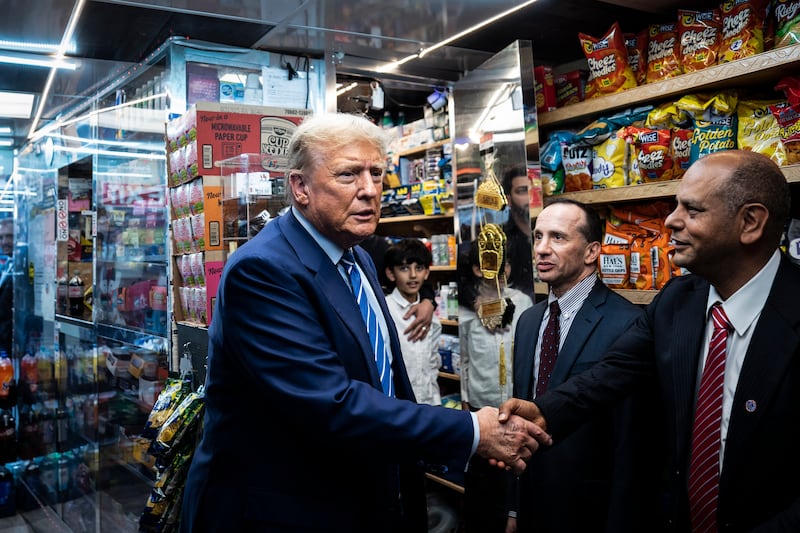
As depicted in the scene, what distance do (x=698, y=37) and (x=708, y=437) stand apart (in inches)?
79.3

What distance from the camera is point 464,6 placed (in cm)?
349

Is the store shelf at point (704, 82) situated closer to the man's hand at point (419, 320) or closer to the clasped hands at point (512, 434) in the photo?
the man's hand at point (419, 320)

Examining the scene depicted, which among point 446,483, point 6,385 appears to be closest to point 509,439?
point 446,483

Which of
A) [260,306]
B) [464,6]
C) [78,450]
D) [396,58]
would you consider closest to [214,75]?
[396,58]

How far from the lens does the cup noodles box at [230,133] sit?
9.98ft

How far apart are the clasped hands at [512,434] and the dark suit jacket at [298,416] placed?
0.14 metres

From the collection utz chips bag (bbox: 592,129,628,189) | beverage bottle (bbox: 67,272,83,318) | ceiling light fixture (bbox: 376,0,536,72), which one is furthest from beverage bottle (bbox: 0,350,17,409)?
utz chips bag (bbox: 592,129,628,189)

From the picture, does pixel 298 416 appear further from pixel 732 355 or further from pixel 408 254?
pixel 408 254

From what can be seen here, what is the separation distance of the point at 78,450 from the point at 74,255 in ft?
4.83

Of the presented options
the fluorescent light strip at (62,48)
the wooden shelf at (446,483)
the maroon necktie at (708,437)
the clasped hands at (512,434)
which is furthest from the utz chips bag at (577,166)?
the fluorescent light strip at (62,48)

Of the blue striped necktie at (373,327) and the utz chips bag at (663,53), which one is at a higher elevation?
the utz chips bag at (663,53)

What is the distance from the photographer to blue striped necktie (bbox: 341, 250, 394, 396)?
1.83m

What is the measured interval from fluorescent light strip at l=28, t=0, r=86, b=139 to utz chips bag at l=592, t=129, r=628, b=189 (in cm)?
268

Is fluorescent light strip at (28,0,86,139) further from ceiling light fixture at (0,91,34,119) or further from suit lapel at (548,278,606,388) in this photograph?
suit lapel at (548,278,606,388)
